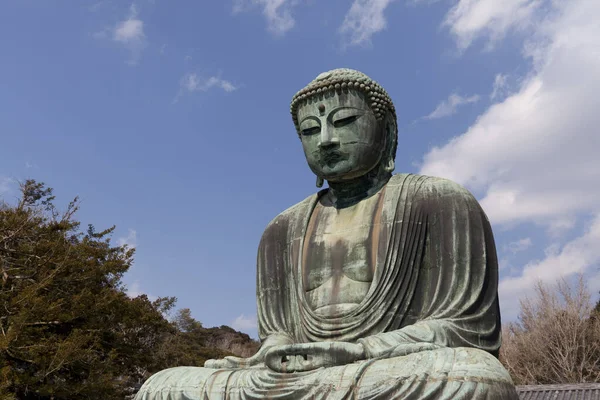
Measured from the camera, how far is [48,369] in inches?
612

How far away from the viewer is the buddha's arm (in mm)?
4891

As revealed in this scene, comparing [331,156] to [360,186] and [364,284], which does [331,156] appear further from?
[364,284]

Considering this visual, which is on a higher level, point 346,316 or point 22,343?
point 22,343

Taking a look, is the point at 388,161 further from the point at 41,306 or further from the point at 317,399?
the point at 41,306

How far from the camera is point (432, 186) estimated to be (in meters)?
5.80

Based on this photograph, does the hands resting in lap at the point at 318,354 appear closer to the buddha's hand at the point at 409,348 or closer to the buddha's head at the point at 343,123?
the buddha's hand at the point at 409,348

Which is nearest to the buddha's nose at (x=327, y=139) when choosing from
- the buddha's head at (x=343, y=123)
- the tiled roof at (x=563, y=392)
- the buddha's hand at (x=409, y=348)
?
the buddha's head at (x=343, y=123)

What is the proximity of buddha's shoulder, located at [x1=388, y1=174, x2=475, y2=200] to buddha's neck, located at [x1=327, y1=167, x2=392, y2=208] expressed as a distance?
146mm

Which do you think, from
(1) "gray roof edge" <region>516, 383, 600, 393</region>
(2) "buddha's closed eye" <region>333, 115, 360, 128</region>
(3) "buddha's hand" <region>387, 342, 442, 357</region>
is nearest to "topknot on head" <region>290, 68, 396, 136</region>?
(2) "buddha's closed eye" <region>333, 115, 360, 128</region>

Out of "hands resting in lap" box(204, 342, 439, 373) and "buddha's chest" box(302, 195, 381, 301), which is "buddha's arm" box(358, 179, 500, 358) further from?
"buddha's chest" box(302, 195, 381, 301)

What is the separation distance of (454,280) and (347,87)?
2029mm

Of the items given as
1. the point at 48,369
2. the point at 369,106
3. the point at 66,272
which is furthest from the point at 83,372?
the point at 369,106

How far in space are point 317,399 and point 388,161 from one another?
2.63m

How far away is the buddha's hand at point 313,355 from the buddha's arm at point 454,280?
0.14 metres
